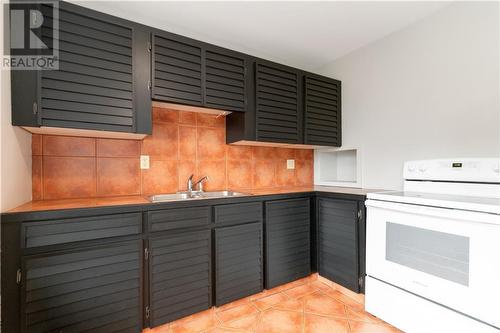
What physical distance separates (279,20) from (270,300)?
2.38 meters

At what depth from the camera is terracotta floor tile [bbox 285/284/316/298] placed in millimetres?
2155

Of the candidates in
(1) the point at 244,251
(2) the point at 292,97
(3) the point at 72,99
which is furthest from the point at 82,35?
(1) the point at 244,251

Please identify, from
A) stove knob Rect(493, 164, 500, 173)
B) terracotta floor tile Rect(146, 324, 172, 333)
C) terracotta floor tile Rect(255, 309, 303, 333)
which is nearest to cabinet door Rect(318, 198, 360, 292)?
terracotta floor tile Rect(255, 309, 303, 333)

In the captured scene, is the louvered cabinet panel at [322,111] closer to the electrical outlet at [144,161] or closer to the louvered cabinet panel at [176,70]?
the louvered cabinet panel at [176,70]

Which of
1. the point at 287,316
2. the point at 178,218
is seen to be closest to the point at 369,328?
the point at 287,316

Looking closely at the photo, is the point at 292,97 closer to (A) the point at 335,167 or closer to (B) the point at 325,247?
(A) the point at 335,167

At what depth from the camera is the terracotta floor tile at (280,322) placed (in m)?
1.68

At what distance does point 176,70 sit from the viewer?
184 centimetres

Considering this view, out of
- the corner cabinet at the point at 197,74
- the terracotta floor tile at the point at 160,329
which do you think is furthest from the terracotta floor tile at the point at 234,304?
the corner cabinet at the point at 197,74

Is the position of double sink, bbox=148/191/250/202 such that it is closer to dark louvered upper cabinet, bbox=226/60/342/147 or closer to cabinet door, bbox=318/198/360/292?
dark louvered upper cabinet, bbox=226/60/342/147

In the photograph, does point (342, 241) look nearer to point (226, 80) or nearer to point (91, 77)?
point (226, 80)

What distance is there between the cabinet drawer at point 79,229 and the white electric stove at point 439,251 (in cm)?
171

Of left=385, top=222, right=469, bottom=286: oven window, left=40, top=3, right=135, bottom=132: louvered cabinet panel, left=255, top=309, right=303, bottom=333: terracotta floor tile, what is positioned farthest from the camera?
left=255, top=309, right=303, bottom=333: terracotta floor tile

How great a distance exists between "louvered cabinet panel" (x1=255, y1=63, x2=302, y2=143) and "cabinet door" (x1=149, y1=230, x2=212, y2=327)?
109cm
